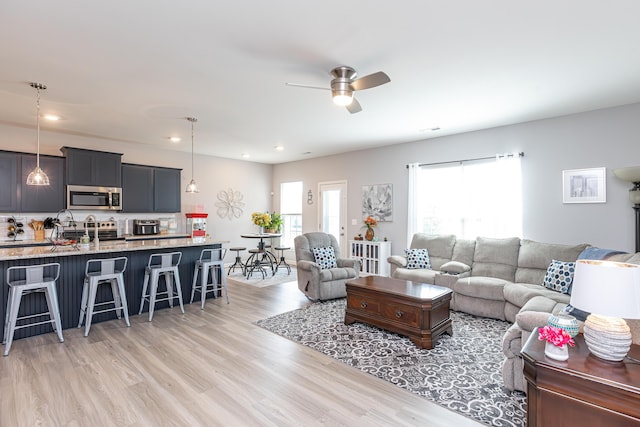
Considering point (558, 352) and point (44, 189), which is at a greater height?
point (44, 189)

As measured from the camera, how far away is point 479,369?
2895 millimetres

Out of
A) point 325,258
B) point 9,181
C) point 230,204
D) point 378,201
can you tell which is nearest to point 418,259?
point 325,258

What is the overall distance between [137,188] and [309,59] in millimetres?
5015

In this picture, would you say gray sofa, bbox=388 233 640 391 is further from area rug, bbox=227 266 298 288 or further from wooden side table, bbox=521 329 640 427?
area rug, bbox=227 266 298 288

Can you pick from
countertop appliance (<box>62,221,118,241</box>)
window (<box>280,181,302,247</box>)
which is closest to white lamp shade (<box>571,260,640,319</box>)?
countertop appliance (<box>62,221,118,241</box>)

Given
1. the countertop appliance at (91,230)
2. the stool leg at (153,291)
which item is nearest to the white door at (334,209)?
the stool leg at (153,291)

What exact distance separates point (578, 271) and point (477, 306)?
9.50 ft

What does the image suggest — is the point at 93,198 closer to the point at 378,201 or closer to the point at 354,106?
the point at 354,106

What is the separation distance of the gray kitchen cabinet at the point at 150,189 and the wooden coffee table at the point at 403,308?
4728mm

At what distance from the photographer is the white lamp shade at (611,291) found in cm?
146

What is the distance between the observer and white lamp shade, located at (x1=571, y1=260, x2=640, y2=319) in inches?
57.6

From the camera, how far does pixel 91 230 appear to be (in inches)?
227

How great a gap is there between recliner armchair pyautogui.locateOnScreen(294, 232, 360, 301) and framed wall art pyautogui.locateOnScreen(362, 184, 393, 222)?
1513mm

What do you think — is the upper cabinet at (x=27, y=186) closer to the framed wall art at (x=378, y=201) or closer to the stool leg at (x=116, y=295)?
the stool leg at (x=116, y=295)
